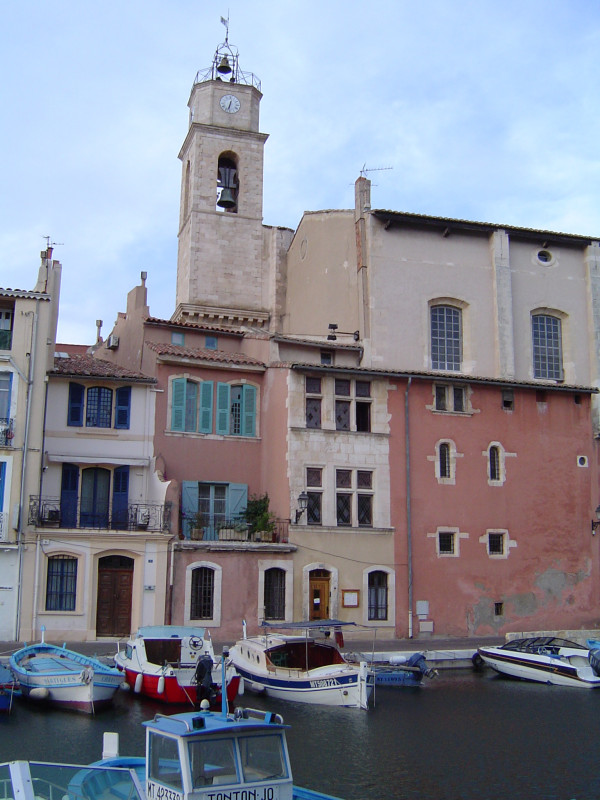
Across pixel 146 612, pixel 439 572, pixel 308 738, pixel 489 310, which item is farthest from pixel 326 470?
pixel 308 738

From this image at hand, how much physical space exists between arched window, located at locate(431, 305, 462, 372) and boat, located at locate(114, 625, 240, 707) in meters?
19.1

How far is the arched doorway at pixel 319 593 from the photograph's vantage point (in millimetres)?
32969

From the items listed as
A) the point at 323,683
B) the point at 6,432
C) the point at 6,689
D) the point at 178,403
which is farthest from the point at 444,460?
the point at 6,689

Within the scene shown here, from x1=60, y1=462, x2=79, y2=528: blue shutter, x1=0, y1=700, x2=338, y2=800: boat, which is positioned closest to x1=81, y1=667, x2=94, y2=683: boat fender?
x1=60, y1=462, x2=79, y2=528: blue shutter

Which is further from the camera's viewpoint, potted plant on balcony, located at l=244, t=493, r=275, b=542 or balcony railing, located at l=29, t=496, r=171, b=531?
potted plant on balcony, located at l=244, t=493, r=275, b=542

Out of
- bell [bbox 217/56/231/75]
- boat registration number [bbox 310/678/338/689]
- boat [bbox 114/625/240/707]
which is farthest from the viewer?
bell [bbox 217/56/231/75]

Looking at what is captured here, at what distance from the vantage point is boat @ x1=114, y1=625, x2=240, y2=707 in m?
23.3

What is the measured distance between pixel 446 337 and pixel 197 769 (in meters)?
31.4

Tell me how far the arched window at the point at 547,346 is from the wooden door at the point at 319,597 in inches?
585

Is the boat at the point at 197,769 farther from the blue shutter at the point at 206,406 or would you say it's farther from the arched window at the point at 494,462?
the arched window at the point at 494,462

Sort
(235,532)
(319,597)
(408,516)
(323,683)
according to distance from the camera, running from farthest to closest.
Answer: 1. (408,516)
2. (319,597)
3. (235,532)
4. (323,683)

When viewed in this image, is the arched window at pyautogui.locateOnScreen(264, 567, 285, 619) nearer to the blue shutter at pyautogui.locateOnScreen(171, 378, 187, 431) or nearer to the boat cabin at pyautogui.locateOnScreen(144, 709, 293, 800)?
the blue shutter at pyautogui.locateOnScreen(171, 378, 187, 431)

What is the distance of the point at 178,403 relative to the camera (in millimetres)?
34594

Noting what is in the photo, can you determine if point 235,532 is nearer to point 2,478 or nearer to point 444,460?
point 2,478
